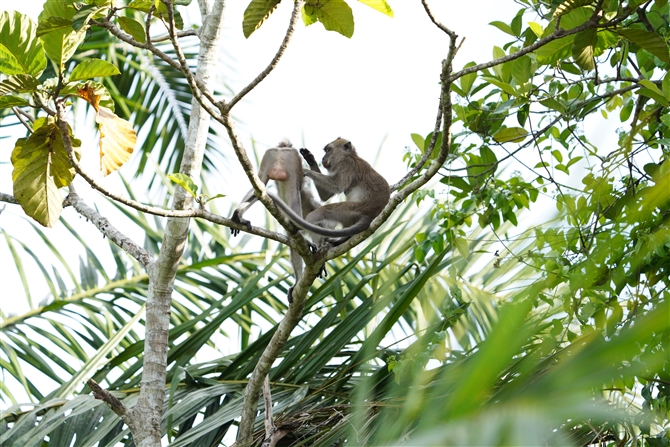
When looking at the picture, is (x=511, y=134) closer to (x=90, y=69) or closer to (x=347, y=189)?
(x=347, y=189)

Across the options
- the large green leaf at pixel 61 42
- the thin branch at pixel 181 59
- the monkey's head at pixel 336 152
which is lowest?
the thin branch at pixel 181 59

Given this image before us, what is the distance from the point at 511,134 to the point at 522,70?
422 millimetres

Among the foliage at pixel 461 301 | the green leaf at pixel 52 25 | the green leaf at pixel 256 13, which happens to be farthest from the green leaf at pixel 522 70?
the green leaf at pixel 52 25

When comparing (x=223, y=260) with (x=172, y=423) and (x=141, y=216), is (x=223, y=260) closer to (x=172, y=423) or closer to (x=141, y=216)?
(x=141, y=216)

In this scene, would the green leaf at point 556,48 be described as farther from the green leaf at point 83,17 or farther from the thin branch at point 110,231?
the thin branch at point 110,231

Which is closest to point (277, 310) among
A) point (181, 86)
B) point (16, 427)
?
point (16, 427)

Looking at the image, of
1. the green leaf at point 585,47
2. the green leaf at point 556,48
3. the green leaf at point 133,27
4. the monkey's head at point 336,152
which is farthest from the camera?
the monkey's head at point 336,152

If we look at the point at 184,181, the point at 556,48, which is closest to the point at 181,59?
the point at 184,181

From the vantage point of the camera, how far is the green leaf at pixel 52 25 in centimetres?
231

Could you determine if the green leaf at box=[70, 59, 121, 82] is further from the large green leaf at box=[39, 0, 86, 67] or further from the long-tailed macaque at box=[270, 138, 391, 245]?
the long-tailed macaque at box=[270, 138, 391, 245]

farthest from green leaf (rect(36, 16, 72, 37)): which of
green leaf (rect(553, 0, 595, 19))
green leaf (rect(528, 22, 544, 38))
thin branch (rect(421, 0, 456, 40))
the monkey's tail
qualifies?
green leaf (rect(528, 22, 544, 38))

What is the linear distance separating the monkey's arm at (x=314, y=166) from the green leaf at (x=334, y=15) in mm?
2041

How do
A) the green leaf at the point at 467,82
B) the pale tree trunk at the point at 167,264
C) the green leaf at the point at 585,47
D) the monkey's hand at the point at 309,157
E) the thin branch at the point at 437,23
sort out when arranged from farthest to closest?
the monkey's hand at the point at 309,157 → the pale tree trunk at the point at 167,264 → the green leaf at the point at 467,82 → the green leaf at the point at 585,47 → the thin branch at the point at 437,23

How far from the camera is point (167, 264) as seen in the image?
3350 millimetres
